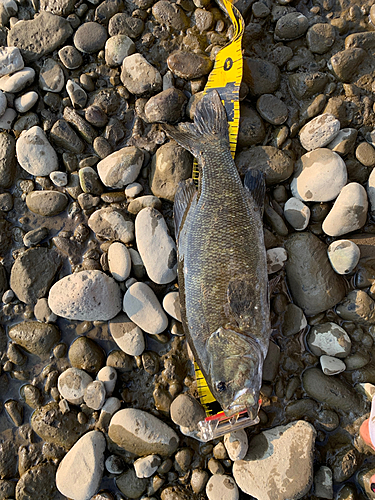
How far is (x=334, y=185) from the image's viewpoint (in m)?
3.52

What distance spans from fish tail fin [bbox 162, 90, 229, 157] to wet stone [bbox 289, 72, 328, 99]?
3.32ft

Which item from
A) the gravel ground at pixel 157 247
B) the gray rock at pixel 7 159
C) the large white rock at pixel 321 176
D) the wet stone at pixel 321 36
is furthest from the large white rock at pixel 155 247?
the wet stone at pixel 321 36

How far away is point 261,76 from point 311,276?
2431 mm

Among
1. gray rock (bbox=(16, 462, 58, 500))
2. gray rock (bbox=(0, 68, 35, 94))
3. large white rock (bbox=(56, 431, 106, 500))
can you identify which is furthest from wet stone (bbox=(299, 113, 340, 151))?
gray rock (bbox=(16, 462, 58, 500))

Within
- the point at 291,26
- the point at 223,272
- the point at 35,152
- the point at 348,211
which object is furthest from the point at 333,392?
the point at 35,152

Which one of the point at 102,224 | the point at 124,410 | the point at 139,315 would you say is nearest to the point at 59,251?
the point at 102,224

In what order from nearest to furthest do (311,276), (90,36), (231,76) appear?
(311,276)
(231,76)
(90,36)

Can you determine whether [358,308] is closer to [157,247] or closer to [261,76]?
[157,247]

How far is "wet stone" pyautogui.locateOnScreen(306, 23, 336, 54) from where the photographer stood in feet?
12.4

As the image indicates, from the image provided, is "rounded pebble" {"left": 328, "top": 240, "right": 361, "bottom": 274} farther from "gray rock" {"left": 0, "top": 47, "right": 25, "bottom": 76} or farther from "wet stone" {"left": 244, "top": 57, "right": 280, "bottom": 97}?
"gray rock" {"left": 0, "top": 47, "right": 25, "bottom": 76}

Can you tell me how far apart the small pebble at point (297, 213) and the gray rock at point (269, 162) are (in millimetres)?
307

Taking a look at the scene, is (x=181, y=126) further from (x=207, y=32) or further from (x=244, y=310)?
(x=244, y=310)

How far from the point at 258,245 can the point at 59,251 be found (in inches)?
93.1

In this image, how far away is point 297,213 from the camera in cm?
361
